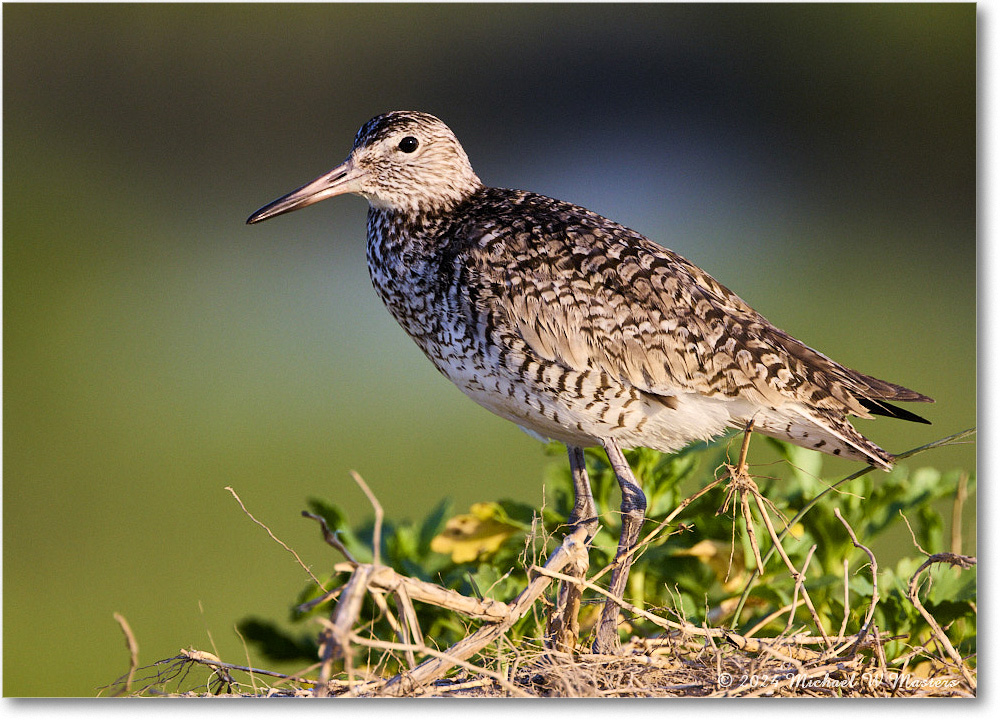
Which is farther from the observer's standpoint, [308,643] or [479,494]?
[479,494]

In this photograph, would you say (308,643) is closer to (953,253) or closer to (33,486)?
(33,486)

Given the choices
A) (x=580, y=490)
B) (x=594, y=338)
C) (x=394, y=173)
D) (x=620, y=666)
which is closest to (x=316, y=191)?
(x=394, y=173)

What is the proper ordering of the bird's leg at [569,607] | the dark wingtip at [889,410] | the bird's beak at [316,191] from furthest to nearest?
1. the bird's beak at [316,191]
2. the dark wingtip at [889,410]
3. the bird's leg at [569,607]

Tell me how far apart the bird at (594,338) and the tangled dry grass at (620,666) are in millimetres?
150

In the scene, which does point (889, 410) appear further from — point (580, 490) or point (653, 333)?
point (580, 490)

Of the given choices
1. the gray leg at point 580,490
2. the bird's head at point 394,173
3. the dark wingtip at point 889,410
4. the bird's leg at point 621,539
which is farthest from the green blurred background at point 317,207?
the bird's leg at point 621,539

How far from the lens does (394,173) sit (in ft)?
10.1

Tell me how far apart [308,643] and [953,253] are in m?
2.47

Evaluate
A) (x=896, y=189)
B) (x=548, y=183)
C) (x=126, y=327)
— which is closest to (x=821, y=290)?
(x=896, y=189)

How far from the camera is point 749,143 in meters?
3.57

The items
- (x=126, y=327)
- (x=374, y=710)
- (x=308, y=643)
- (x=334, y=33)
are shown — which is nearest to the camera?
(x=374, y=710)

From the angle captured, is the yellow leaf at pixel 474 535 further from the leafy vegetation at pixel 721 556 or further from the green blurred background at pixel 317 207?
the green blurred background at pixel 317 207

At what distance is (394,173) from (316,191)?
0.84 feet

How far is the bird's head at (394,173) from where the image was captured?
3.02m
